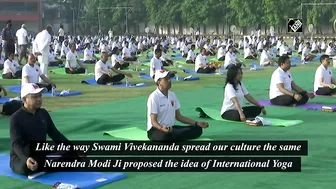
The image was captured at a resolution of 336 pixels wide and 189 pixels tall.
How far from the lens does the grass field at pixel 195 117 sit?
5.10 metres

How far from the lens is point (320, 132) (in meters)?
7.42

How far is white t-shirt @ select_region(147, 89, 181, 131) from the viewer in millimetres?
6152

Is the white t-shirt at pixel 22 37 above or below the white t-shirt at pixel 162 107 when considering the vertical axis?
above

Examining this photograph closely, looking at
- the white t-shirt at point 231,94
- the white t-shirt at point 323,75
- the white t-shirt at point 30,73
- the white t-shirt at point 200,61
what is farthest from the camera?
the white t-shirt at point 200,61

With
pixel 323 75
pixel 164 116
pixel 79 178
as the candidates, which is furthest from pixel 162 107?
pixel 323 75

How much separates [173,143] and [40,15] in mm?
55584

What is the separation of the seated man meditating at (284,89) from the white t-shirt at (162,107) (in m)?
3.43

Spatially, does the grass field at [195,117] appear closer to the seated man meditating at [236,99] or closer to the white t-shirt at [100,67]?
the seated man meditating at [236,99]

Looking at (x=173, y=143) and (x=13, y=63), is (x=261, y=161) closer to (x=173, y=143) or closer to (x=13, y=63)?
(x=173, y=143)

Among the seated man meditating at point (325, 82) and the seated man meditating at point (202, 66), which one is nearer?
the seated man meditating at point (325, 82)

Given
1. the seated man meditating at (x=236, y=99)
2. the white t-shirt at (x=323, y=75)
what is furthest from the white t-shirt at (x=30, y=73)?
the white t-shirt at (x=323, y=75)

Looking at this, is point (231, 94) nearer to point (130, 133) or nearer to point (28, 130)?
point (130, 133)

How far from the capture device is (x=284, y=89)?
935cm

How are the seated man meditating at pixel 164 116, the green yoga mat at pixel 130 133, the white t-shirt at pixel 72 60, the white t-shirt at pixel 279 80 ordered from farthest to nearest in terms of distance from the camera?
the white t-shirt at pixel 72 60
the white t-shirt at pixel 279 80
the green yoga mat at pixel 130 133
the seated man meditating at pixel 164 116
